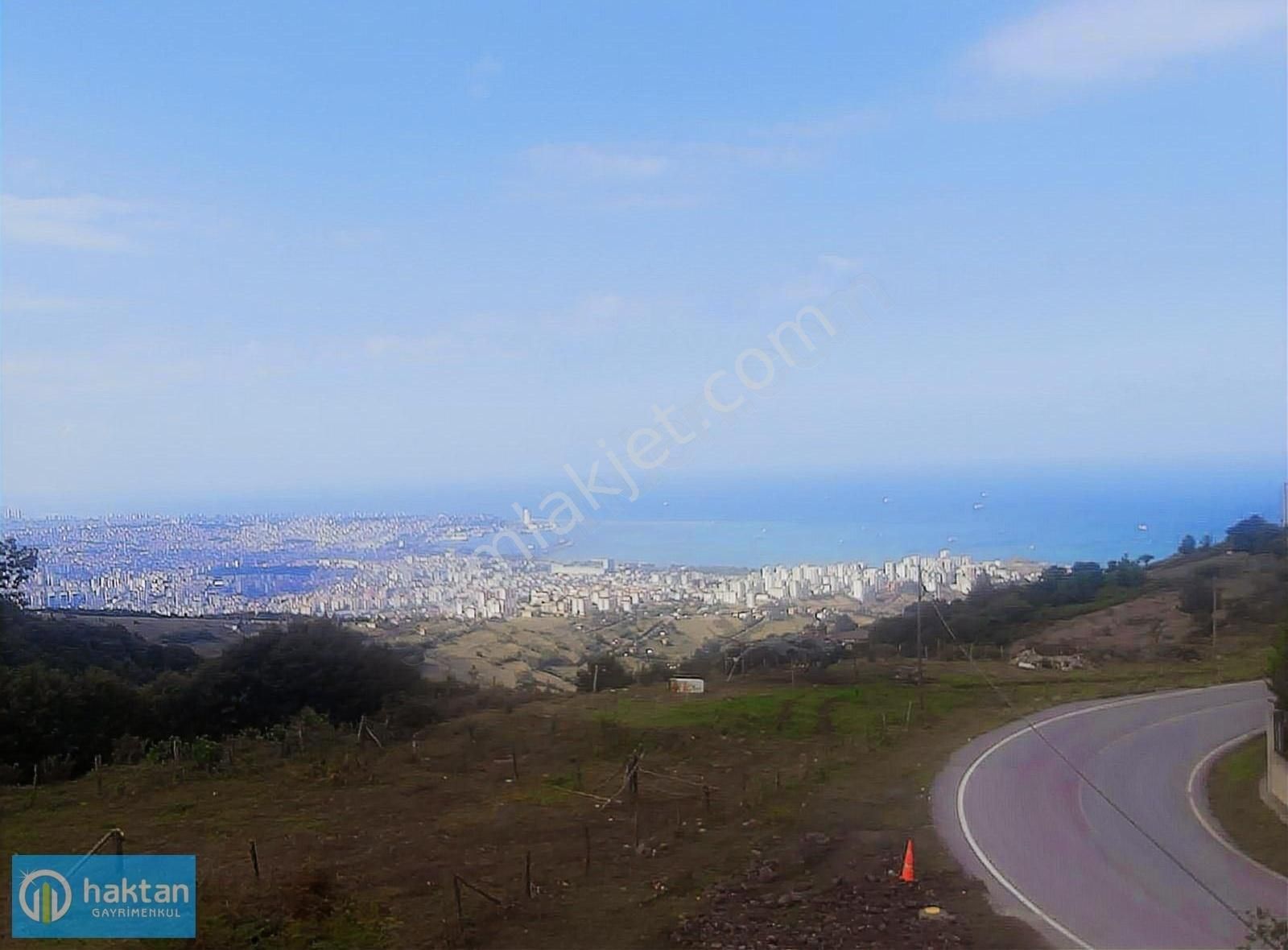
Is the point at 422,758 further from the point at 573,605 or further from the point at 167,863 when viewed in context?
the point at 573,605

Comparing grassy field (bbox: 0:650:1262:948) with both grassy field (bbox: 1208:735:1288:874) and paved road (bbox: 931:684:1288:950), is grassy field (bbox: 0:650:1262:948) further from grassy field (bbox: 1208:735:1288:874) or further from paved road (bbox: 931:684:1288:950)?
grassy field (bbox: 1208:735:1288:874)

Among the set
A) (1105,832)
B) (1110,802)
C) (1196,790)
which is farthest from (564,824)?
(1196,790)

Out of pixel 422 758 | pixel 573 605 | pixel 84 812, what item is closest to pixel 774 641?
pixel 573 605

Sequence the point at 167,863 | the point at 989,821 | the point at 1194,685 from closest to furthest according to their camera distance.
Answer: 1. the point at 167,863
2. the point at 989,821
3. the point at 1194,685

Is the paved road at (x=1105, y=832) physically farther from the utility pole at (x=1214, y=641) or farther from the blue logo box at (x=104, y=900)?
the blue logo box at (x=104, y=900)

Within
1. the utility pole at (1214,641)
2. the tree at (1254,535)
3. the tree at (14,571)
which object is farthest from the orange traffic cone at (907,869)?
the tree at (1254,535)

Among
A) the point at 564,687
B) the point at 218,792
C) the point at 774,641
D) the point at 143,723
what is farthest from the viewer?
the point at 774,641

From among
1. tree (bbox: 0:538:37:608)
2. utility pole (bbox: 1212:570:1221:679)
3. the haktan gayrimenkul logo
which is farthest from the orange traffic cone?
tree (bbox: 0:538:37:608)
